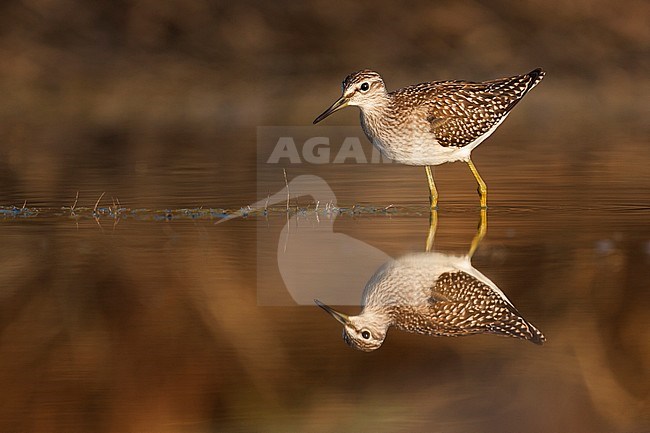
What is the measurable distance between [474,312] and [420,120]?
4.55m

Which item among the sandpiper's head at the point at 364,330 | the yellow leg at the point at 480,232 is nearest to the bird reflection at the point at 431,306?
the sandpiper's head at the point at 364,330

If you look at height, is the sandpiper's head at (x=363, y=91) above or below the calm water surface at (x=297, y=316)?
above

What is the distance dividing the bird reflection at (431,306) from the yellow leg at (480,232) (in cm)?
62

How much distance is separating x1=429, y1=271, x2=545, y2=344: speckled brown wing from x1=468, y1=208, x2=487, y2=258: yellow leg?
121 centimetres

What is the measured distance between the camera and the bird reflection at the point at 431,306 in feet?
21.6

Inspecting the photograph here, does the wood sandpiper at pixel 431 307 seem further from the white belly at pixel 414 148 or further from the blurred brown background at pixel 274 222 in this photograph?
the white belly at pixel 414 148

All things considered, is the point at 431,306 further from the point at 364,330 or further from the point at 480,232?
the point at 480,232

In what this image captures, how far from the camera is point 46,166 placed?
14.5 meters

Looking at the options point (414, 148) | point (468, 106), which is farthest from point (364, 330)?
point (468, 106)

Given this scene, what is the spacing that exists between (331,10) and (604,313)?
16230mm

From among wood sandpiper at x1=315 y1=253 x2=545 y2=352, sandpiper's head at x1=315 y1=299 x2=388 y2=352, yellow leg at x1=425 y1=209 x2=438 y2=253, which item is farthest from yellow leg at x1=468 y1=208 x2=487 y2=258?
sandpiper's head at x1=315 y1=299 x2=388 y2=352

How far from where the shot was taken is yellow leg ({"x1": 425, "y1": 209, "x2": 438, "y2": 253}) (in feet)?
29.9

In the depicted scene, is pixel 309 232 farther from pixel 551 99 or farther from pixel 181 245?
pixel 551 99

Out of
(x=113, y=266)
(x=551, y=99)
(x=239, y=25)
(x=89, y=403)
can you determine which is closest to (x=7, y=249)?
(x=113, y=266)
